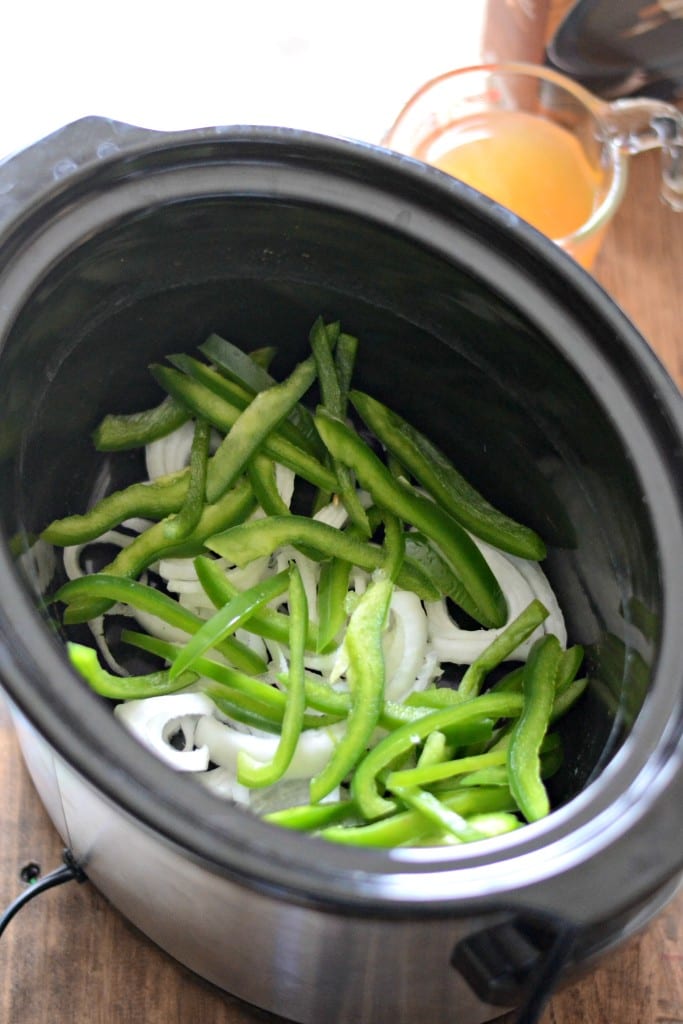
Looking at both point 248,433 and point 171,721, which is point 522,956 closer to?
point 171,721

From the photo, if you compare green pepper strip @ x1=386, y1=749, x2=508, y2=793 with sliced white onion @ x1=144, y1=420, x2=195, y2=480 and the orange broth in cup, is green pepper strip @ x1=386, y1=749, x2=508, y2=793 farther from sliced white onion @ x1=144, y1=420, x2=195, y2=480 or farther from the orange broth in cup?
the orange broth in cup

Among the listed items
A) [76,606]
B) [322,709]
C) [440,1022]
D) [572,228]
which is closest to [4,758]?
[76,606]

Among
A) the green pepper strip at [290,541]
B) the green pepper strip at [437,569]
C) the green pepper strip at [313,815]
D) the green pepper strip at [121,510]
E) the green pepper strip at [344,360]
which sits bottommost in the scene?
the green pepper strip at [313,815]

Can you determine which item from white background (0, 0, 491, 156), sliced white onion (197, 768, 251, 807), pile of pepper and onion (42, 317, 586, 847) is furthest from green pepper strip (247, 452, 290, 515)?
white background (0, 0, 491, 156)

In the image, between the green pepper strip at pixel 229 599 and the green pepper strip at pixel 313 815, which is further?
the green pepper strip at pixel 229 599

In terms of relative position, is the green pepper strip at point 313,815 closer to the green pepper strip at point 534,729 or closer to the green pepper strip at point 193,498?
the green pepper strip at point 534,729

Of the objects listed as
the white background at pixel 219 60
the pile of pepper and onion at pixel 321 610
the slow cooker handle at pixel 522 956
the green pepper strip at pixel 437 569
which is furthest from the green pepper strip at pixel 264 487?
the white background at pixel 219 60

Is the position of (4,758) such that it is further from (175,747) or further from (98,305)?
(98,305)
